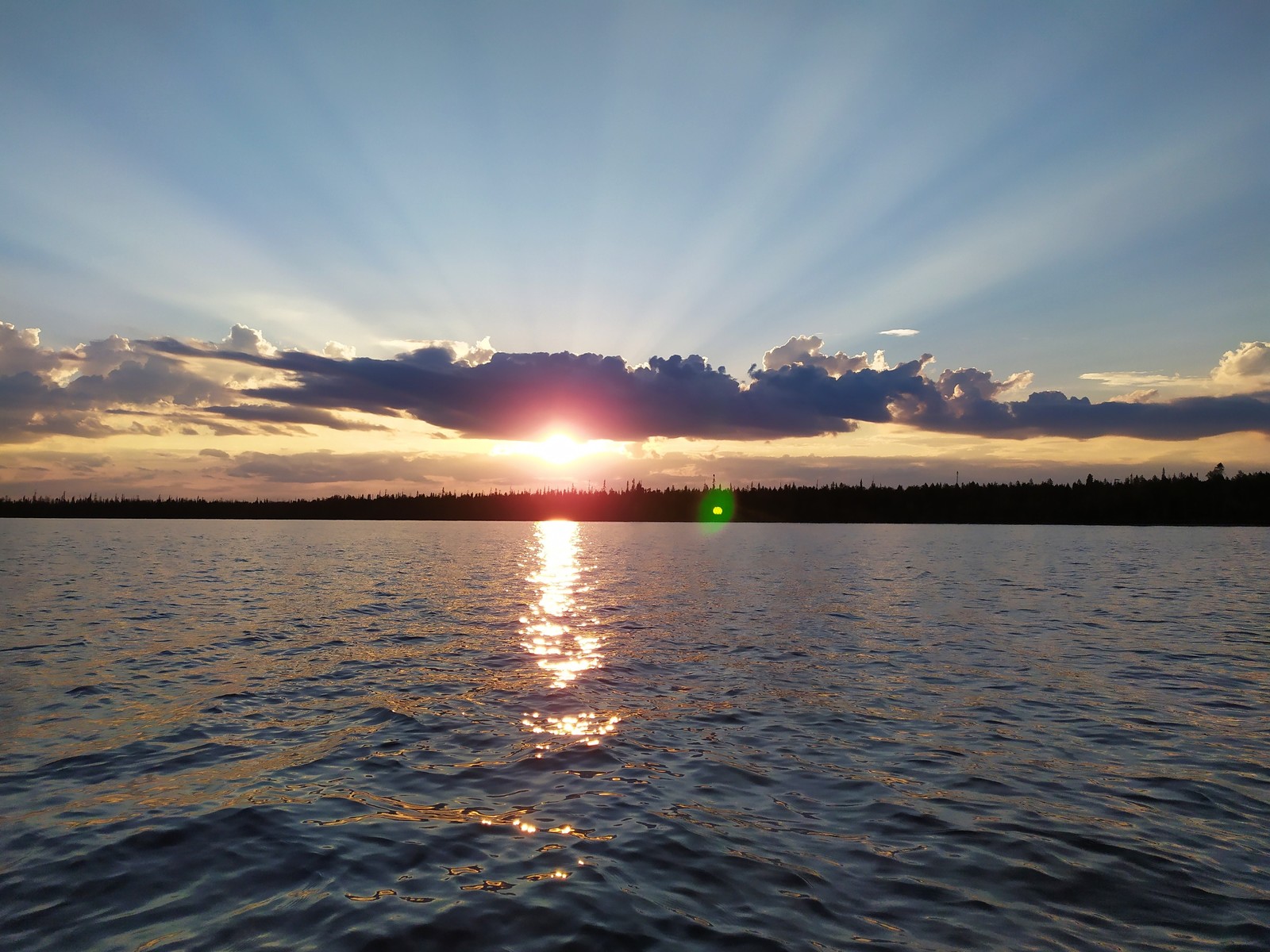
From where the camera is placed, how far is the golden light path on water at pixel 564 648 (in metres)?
19.6

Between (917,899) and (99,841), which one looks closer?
(917,899)

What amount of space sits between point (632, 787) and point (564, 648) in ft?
55.9

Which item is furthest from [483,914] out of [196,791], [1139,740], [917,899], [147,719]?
[1139,740]

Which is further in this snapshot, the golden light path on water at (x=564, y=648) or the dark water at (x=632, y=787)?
the golden light path on water at (x=564, y=648)

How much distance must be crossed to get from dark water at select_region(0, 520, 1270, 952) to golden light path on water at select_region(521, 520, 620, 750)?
0.67 ft

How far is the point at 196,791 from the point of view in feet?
48.2

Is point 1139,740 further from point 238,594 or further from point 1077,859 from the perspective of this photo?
point 238,594

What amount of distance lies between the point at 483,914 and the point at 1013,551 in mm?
138650

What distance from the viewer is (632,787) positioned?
594 inches

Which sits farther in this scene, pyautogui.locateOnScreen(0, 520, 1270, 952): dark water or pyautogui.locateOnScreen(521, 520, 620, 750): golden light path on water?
pyautogui.locateOnScreen(521, 520, 620, 750): golden light path on water

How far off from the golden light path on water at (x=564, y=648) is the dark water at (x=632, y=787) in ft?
0.67

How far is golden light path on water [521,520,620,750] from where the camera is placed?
1958 centimetres

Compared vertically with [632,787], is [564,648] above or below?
below

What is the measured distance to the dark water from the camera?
9.88m
